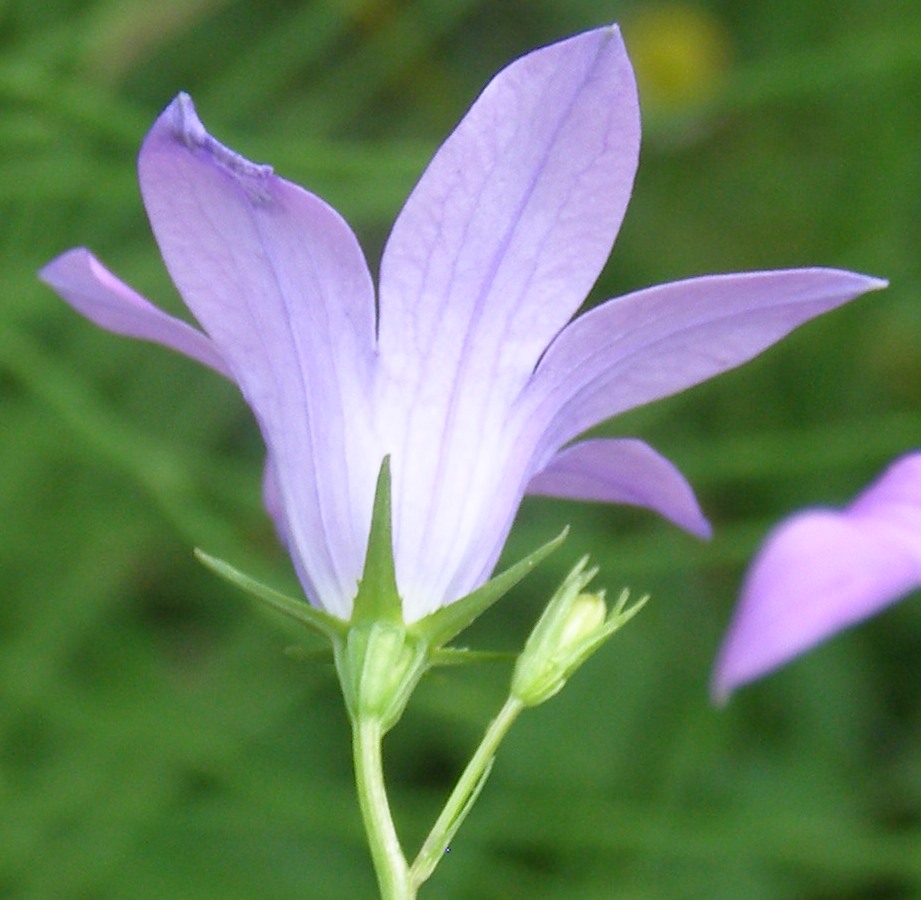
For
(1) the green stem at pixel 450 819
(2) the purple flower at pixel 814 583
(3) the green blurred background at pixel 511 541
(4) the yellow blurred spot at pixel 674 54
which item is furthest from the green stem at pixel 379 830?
(4) the yellow blurred spot at pixel 674 54

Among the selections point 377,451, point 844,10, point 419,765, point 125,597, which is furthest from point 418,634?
point 844,10

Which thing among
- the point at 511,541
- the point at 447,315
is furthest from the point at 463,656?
the point at 511,541

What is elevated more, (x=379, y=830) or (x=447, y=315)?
(x=447, y=315)

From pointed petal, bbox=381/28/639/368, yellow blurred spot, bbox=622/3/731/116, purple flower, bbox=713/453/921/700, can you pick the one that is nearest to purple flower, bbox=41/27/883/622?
pointed petal, bbox=381/28/639/368

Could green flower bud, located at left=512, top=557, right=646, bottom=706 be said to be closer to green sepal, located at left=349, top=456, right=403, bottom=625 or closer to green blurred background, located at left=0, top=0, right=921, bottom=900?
green sepal, located at left=349, top=456, right=403, bottom=625

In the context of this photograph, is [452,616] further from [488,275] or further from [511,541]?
[511,541]

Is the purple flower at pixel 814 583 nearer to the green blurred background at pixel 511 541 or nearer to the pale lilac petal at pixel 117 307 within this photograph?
the pale lilac petal at pixel 117 307
